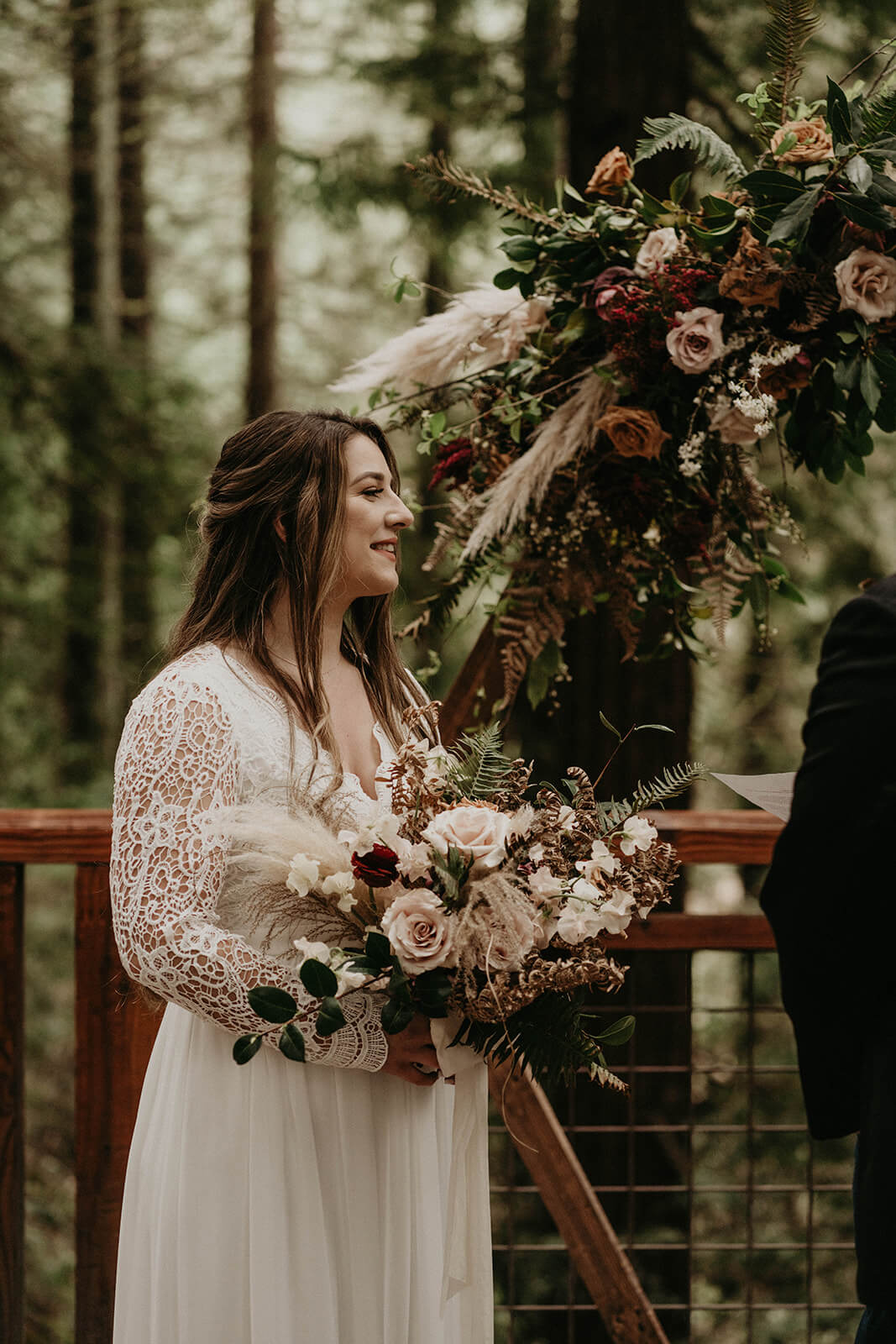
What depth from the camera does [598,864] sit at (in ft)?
5.60

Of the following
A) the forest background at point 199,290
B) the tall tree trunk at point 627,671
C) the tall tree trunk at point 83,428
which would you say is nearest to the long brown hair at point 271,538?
the tall tree trunk at point 627,671

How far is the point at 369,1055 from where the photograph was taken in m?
1.84

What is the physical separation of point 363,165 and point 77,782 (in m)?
3.38

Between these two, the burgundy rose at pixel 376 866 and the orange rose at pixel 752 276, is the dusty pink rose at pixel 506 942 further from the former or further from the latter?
the orange rose at pixel 752 276

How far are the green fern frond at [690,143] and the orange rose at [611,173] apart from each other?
10 cm

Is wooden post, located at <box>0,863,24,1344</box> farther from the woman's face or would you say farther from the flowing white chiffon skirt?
the woman's face

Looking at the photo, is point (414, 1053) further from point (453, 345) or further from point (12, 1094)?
point (453, 345)

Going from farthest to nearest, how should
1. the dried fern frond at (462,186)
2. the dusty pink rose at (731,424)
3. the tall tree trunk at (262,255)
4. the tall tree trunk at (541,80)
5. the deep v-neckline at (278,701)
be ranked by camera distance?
the tall tree trunk at (262,255) < the tall tree trunk at (541,80) < the dried fern frond at (462,186) < the dusty pink rose at (731,424) < the deep v-neckline at (278,701)

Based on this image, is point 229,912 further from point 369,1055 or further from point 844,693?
point 844,693

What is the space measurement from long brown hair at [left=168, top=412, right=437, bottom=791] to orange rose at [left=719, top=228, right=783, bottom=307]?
703 mm

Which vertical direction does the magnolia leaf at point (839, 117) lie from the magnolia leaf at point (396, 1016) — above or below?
above

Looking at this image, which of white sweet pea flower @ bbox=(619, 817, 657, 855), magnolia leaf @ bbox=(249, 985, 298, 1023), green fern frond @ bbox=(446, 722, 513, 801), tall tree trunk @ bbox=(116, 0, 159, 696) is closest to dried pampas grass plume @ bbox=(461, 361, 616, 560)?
green fern frond @ bbox=(446, 722, 513, 801)

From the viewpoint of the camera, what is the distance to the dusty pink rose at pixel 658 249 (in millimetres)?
2273

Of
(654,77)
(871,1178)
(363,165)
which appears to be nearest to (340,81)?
(363,165)
